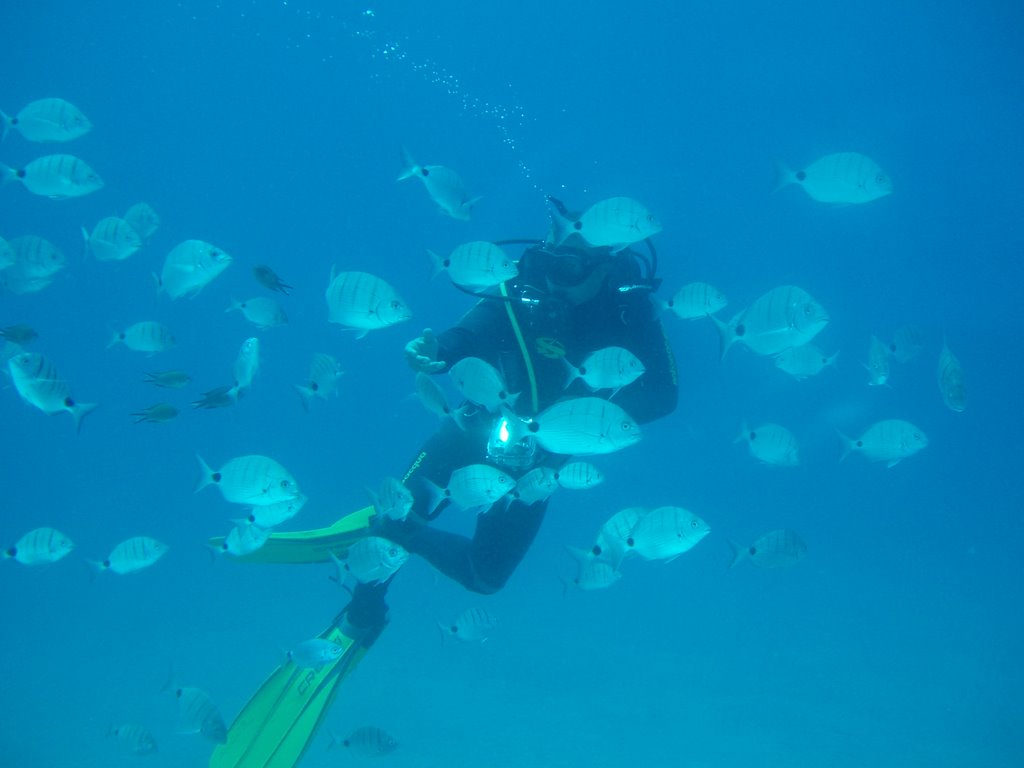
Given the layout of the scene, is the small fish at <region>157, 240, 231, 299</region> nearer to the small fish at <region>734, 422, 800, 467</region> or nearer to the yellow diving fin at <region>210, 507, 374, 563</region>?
the yellow diving fin at <region>210, 507, 374, 563</region>

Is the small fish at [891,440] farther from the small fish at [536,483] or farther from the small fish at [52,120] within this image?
the small fish at [52,120]

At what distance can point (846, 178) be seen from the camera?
5176 mm

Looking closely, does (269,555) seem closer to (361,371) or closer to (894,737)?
(894,737)

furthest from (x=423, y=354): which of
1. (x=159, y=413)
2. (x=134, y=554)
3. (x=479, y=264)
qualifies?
(x=134, y=554)

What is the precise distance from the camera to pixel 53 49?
81.8 feet

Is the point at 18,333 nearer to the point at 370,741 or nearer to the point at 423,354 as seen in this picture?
the point at 423,354

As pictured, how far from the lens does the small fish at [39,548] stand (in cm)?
484

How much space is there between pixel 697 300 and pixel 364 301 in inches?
97.1

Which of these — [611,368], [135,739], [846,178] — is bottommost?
[135,739]

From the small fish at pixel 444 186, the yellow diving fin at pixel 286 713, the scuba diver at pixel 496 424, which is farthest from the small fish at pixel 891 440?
the yellow diving fin at pixel 286 713

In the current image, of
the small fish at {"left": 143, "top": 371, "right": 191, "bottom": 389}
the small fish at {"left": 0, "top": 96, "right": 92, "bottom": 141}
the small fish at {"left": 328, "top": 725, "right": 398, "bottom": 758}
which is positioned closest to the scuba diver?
the small fish at {"left": 328, "top": 725, "right": 398, "bottom": 758}

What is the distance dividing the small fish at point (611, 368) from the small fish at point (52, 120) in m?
4.78

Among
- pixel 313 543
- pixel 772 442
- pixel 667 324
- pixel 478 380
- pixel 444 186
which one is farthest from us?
pixel 667 324

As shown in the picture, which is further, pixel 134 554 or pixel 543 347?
pixel 543 347
